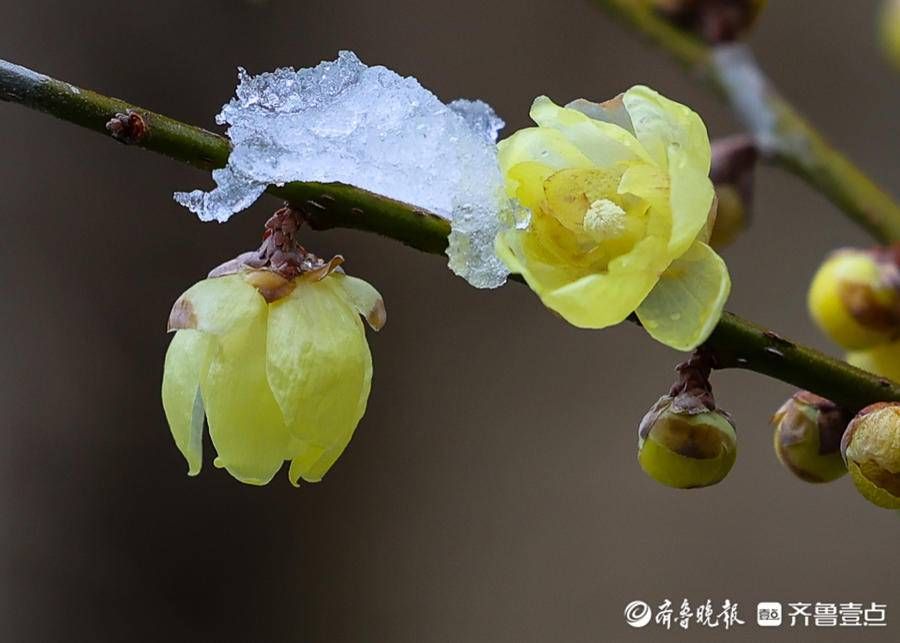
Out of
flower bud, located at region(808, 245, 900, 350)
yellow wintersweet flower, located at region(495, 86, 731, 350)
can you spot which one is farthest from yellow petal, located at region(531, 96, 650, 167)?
flower bud, located at region(808, 245, 900, 350)

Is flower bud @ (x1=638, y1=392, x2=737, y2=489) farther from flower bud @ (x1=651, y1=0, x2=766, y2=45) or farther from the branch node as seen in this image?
flower bud @ (x1=651, y1=0, x2=766, y2=45)

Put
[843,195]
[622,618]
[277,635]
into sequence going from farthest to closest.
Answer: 1. [277,635]
2. [622,618]
3. [843,195]

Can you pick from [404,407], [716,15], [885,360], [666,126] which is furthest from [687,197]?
[404,407]

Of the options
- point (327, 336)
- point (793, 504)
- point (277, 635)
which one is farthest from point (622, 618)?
point (327, 336)

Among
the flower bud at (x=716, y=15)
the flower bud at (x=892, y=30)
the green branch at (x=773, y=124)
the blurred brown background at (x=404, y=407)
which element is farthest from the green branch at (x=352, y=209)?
the blurred brown background at (x=404, y=407)

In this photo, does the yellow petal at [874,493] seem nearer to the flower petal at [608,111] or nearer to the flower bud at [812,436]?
the flower bud at [812,436]

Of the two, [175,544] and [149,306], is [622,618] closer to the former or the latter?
[175,544]
